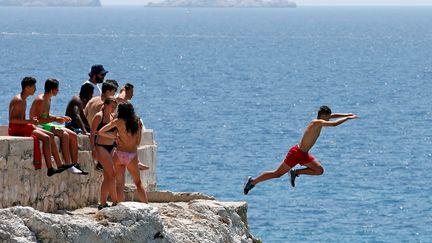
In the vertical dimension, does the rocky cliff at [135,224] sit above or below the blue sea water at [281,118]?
below

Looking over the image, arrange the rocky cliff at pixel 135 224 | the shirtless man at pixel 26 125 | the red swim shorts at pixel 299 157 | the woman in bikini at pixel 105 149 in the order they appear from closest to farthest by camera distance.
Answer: the rocky cliff at pixel 135 224
the shirtless man at pixel 26 125
the woman in bikini at pixel 105 149
the red swim shorts at pixel 299 157

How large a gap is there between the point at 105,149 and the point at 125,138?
1.32ft

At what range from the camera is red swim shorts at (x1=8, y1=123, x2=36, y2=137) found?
1608 cm

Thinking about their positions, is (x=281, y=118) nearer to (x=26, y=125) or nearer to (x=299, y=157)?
(x=299, y=157)

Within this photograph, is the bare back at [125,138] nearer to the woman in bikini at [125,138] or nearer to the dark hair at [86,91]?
the woman in bikini at [125,138]

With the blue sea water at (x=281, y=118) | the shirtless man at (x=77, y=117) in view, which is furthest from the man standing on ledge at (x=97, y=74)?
the blue sea water at (x=281, y=118)

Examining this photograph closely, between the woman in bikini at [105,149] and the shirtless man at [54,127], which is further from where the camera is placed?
the woman in bikini at [105,149]

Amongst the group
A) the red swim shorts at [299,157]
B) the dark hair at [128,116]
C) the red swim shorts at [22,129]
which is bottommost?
the red swim shorts at [299,157]

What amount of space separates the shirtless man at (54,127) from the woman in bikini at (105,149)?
0.31 m

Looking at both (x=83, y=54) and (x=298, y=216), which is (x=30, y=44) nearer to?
(x=83, y=54)

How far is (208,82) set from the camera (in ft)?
292

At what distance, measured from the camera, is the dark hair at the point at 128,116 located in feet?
54.3

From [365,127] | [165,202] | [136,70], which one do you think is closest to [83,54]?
[136,70]

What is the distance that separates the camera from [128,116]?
16.6m
